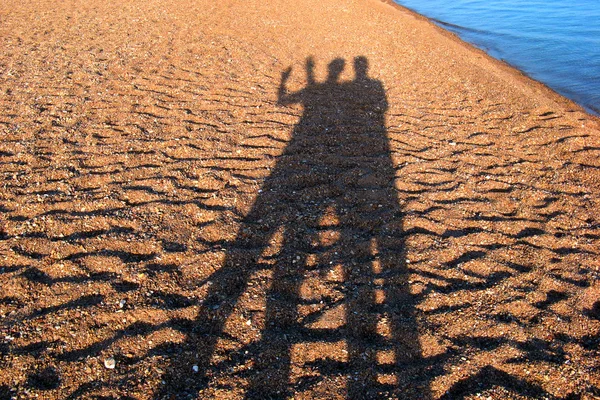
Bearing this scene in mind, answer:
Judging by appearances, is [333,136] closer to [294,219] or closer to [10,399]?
[294,219]

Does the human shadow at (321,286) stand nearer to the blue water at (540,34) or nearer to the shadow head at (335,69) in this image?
the shadow head at (335,69)

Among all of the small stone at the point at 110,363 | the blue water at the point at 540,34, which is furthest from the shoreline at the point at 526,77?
the small stone at the point at 110,363

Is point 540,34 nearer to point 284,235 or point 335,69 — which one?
point 335,69

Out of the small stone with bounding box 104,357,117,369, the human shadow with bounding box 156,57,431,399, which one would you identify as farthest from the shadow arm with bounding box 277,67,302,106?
the small stone with bounding box 104,357,117,369

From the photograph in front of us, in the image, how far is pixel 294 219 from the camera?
4754 mm

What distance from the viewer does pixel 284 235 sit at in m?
4.52

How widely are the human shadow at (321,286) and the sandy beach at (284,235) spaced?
0.02 metres

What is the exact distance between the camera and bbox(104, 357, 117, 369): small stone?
309 centimetres

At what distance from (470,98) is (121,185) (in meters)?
6.81

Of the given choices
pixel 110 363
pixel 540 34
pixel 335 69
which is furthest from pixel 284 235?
pixel 540 34

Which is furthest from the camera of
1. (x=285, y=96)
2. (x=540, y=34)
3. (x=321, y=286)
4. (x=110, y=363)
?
(x=540, y=34)

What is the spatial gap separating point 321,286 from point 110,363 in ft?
5.74

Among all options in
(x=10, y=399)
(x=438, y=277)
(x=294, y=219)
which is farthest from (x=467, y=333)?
(x=10, y=399)

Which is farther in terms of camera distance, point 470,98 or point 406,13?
point 406,13
